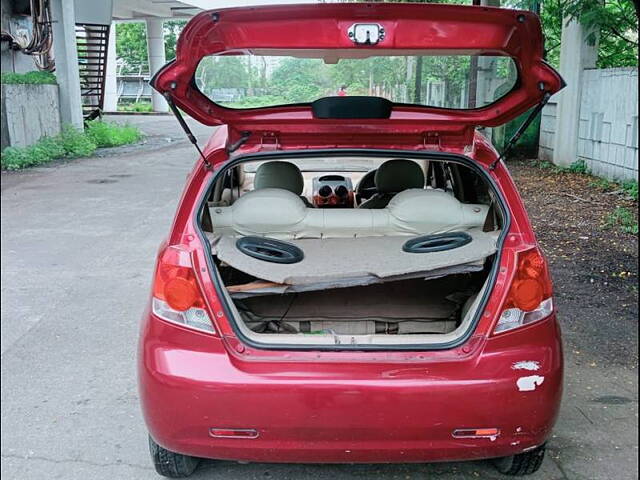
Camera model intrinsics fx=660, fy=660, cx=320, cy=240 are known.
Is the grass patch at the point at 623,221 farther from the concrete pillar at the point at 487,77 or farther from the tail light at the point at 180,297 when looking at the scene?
the tail light at the point at 180,297

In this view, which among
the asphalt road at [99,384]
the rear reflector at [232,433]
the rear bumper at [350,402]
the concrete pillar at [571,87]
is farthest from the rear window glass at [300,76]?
the concrete pillar at [571,87]

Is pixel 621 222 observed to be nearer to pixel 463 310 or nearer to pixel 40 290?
pixel 463 310

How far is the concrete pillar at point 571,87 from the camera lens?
10836mm

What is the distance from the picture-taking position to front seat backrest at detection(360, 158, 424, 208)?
13.0ft

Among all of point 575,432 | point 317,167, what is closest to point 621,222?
point 317,167

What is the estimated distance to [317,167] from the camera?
555 centimetres

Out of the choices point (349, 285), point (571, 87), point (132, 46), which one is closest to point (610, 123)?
point (571, 87)

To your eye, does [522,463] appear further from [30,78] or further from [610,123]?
[30,78]

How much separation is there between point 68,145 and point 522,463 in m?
13.7

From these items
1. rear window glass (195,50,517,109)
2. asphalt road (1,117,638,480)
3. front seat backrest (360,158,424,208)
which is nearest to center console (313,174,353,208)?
front seat backrest (360,158,424,208)

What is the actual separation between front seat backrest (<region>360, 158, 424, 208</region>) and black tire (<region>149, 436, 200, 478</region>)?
193 cm

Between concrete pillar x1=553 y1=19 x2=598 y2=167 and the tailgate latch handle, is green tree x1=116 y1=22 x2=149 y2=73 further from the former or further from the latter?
the tailgate latch handle

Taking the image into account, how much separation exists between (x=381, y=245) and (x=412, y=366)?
2.58 ft

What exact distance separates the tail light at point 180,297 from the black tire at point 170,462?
1.98 feet
